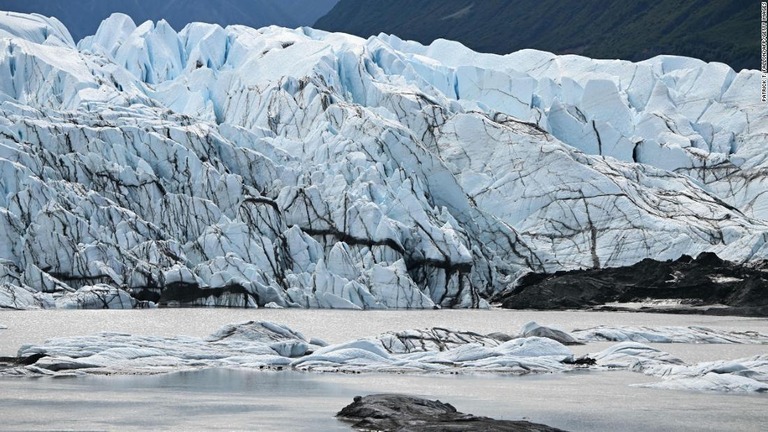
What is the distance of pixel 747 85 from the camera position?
2827 inches

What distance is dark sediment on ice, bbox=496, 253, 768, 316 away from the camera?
153ft

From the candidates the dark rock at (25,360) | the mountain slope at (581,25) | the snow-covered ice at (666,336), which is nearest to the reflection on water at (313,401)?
the dark rock at (25,360)

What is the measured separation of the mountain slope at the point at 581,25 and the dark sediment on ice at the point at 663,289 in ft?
227

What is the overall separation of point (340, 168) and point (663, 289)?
579 inches

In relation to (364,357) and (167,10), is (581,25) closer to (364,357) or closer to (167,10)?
(167,10)

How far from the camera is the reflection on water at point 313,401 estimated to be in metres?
13.0

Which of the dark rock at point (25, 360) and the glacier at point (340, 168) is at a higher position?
the glacier at point (340, 168)

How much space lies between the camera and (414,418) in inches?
496

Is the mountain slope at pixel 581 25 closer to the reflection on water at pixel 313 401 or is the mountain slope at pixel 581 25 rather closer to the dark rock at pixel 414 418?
the reflection on water at pixel 313 401

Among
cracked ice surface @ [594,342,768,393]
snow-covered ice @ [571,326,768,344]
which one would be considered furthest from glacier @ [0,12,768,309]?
cracked ice surface @ [594,342,768,393]

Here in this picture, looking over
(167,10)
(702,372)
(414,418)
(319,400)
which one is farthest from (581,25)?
Answer: (414,418)

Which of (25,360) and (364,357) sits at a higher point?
(364,357)

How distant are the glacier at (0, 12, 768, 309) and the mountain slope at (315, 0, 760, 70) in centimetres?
4794

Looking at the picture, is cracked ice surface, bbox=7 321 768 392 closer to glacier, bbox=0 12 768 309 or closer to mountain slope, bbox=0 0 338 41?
glacier, bbox=0 12 768 309
